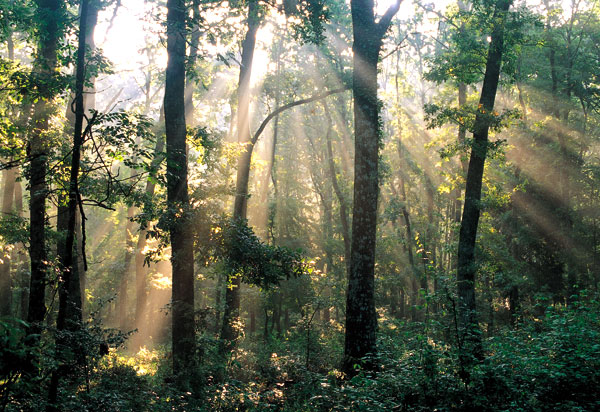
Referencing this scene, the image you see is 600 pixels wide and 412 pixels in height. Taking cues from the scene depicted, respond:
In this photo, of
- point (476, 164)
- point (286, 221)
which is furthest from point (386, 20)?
point (286, 221)

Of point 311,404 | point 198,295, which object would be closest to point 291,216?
point 198,295

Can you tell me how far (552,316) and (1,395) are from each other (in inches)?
391

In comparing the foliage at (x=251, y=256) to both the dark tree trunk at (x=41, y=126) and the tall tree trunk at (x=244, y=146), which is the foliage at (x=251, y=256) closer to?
the dark tree trunk at (x=41, y=126)

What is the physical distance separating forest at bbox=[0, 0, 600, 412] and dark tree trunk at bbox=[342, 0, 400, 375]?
5 centimetres

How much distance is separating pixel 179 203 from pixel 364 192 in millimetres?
4350

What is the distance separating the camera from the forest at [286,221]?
6.13m

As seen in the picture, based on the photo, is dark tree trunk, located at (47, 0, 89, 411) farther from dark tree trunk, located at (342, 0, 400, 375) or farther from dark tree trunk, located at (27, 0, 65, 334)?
dark tree trunk, located at (342, 0, 400, 375)

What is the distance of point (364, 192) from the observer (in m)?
9.59

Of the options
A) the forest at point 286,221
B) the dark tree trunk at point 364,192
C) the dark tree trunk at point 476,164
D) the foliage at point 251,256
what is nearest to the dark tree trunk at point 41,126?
the forest at point 286,221

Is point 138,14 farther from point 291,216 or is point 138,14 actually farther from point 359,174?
point 291,216

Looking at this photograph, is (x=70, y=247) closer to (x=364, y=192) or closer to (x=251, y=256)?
(x=251, y=256)

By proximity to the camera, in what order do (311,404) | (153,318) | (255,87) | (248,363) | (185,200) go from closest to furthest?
(311,404)
(185,200)
(248,363)
(255,87)
(153,318)

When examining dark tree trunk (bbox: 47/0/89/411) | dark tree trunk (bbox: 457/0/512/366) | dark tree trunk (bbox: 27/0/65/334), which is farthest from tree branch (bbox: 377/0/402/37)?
dark tree trunk (bbox: 27/0/65/334)

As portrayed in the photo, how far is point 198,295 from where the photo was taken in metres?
30.2
